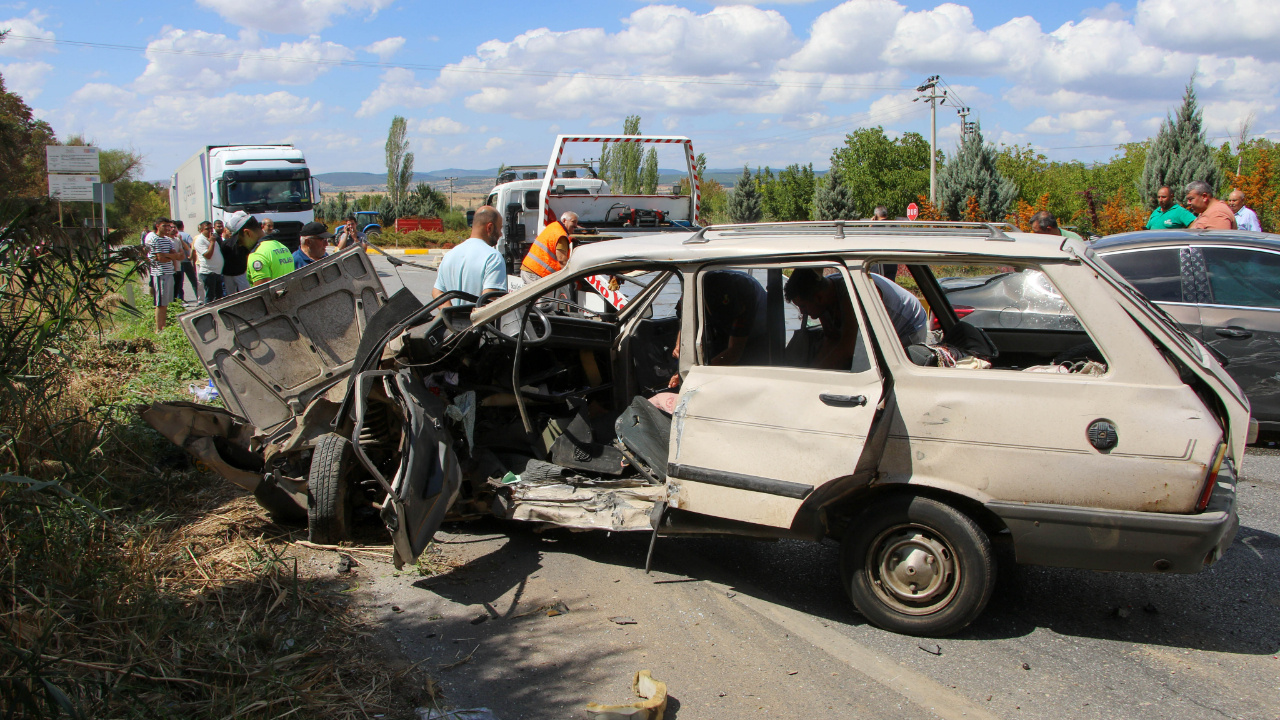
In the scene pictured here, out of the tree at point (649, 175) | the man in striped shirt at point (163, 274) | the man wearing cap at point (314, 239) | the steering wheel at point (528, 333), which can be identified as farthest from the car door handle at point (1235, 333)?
the tree at point (649, 175)

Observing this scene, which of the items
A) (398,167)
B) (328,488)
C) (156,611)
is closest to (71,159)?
(328,488)

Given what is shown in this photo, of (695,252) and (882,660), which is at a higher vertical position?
(695,252)

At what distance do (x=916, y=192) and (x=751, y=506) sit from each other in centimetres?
4259

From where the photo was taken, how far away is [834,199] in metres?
34.6

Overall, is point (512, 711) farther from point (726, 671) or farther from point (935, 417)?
point (935, 417)

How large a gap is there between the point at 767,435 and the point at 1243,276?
188 inches

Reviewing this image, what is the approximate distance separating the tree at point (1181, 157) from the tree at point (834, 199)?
40.1 ft

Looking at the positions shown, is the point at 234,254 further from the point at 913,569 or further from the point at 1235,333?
the point at 1235,333

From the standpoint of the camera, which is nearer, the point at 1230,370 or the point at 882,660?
the point at 882,660

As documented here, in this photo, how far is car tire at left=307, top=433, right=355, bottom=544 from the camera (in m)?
4.16

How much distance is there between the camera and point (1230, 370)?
5977 mm

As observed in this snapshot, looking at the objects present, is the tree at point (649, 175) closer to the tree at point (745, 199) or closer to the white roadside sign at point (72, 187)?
the tree at point (745, 199)

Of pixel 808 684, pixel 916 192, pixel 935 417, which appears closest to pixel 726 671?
pixel 808 684

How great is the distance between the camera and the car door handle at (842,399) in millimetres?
3311
